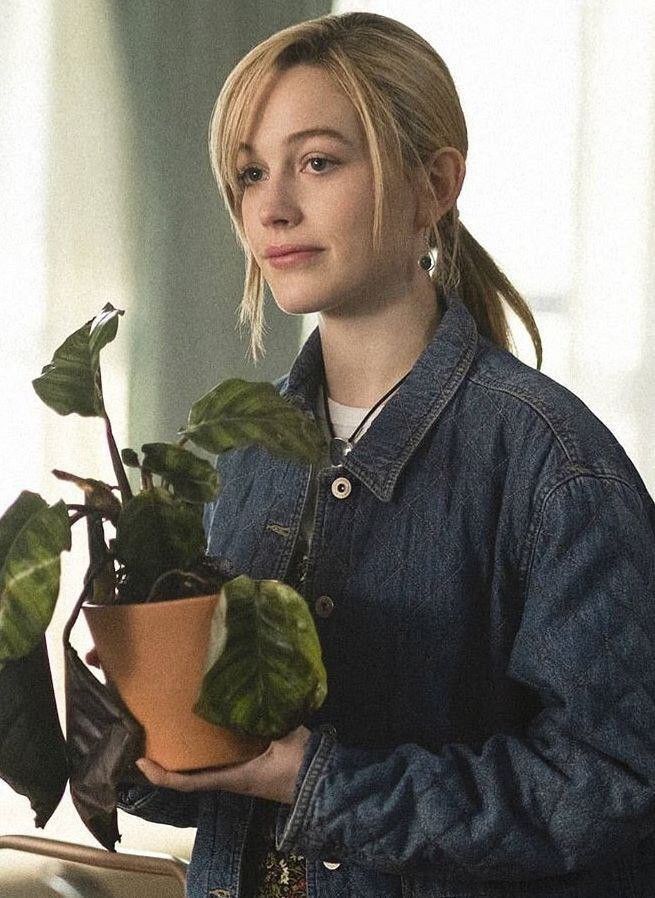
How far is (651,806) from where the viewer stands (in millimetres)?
994

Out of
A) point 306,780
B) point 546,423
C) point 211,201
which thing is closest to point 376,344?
point 546,423

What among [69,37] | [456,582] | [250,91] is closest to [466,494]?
[456,582]

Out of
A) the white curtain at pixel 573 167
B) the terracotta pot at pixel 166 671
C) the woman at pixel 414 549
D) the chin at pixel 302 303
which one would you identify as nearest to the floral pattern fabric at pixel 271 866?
the woman at pixel 414 549

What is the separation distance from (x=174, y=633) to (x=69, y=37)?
1.73 metres

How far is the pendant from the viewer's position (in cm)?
119

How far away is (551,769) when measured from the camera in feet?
3.28

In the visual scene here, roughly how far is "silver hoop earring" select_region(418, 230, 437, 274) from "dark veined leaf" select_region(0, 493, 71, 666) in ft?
1.61

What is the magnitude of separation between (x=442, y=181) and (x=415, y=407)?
0.23 m

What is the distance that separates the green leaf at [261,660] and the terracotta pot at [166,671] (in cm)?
2

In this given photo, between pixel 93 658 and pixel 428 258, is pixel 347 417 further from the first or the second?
pixel 93 658

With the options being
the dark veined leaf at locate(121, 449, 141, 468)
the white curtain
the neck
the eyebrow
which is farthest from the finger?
the white curtain

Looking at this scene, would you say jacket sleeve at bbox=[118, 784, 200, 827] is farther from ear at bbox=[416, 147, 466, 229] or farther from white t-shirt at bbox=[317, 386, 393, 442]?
ear at bbox=[416, 147, 466, 229]

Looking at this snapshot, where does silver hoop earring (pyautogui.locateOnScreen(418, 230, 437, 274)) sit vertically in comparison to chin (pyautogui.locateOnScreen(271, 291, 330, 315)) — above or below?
above

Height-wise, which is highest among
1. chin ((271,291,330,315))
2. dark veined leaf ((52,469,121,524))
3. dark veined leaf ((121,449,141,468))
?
chin ((271,291,330,315))
